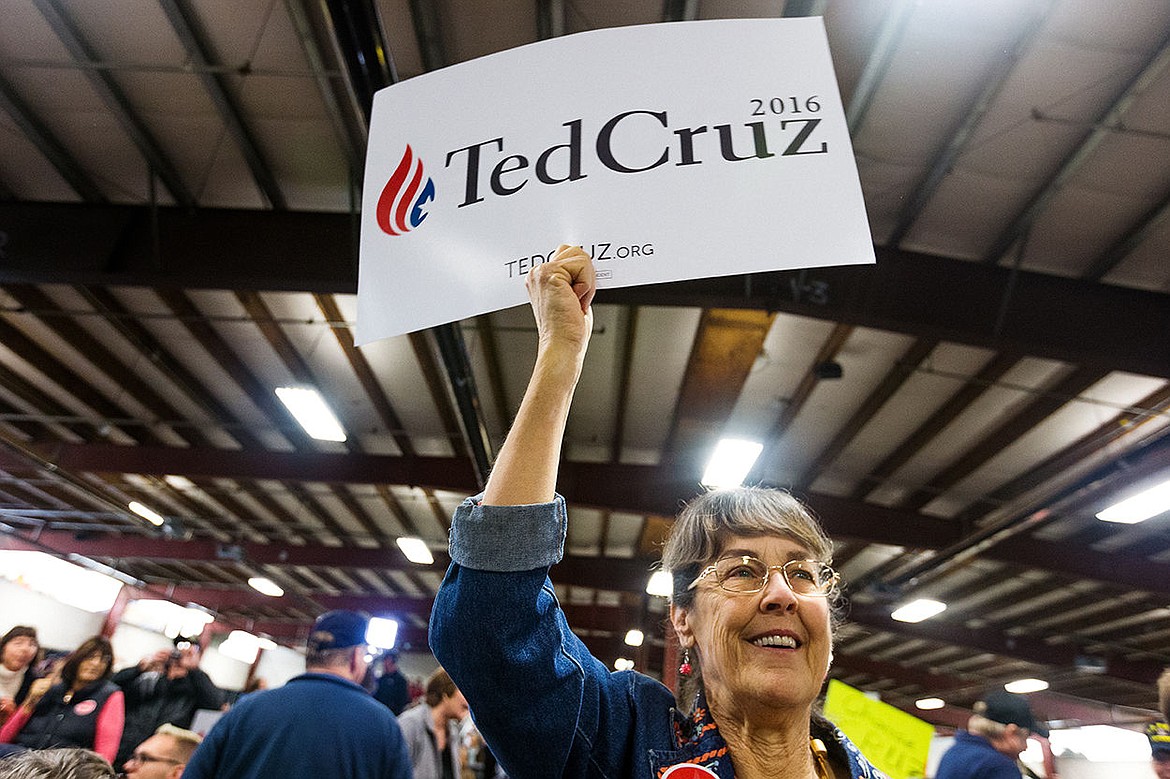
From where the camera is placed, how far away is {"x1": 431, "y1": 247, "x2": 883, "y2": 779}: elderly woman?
0.67 metres

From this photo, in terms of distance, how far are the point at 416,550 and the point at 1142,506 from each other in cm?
917

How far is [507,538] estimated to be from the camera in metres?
0.67

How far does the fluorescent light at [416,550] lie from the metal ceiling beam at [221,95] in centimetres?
666

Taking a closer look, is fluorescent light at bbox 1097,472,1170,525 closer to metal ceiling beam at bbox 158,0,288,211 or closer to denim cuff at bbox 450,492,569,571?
denim cuff at bbox 450,492,569,571

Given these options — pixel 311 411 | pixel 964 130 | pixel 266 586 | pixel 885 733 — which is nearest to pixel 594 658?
pixel 885 733

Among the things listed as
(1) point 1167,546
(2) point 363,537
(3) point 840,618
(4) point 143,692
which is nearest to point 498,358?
(4) point 143,692

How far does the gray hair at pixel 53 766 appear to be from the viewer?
1.25 meters

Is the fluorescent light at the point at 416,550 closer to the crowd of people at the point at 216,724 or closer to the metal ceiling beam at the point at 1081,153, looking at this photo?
the crowd of people at the point at 216,724

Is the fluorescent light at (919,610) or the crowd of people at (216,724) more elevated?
the fluorescent light at (919,610)

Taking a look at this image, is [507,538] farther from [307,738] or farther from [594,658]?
[307,738]

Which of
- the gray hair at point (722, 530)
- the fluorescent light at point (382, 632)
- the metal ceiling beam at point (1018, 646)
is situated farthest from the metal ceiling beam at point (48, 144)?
the metal ceiling beam at point (1018, 646)

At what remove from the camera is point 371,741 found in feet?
7.14

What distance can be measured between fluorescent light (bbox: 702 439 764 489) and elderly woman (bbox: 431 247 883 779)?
5.14 meters

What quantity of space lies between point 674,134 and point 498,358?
5541mm
